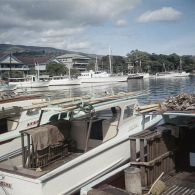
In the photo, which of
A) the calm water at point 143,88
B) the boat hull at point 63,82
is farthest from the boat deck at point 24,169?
the boat hull at point 63,82

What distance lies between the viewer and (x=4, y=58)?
124 metres

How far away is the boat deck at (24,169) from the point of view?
9223 mm

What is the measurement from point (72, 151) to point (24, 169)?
80.8 inches

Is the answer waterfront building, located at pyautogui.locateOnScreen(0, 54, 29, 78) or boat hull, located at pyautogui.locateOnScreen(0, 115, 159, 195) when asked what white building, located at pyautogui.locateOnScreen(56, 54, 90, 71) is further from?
boat hull, located at pyautogui.locateOnScreen(0, 115, 159, 195)

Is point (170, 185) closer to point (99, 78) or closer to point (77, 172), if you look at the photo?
point (77, 172)

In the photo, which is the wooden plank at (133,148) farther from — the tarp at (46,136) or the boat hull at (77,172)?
the tarp at (46,136)

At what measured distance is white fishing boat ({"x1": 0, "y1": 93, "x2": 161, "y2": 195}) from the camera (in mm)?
9156

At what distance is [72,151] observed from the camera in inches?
456

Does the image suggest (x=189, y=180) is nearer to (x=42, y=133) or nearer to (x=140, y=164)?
(x=140, y=164)

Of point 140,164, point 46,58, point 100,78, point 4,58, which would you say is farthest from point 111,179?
point 46,58

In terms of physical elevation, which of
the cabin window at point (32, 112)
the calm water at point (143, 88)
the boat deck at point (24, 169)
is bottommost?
the calm water at point (143, 88)

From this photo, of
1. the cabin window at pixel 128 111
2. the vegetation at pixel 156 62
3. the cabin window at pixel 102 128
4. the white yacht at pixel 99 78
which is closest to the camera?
the cabin window at pixel 102 128

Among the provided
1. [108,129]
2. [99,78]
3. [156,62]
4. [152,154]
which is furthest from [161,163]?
[156,62]

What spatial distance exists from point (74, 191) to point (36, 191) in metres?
1.43
